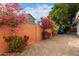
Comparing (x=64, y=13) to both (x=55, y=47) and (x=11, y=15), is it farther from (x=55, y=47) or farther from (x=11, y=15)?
(x=11, y=15)

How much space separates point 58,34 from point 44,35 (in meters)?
0.19

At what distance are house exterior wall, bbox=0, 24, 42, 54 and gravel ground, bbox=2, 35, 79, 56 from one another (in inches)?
3.1

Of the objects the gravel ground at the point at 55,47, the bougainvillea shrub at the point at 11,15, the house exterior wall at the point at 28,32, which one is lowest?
the gravel ground at the point at 55,47

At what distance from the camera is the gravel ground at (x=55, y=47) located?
228 cm

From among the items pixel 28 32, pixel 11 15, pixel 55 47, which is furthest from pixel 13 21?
pixel 55 47

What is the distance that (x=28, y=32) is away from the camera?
230cm

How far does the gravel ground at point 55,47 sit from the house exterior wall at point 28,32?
8 cm

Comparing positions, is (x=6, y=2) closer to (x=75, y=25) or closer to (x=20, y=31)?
(x=20, y=31)

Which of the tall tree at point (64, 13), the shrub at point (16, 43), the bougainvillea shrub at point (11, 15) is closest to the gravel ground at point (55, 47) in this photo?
the shrub at point (16, 43)

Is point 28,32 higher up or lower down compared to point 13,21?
lower down

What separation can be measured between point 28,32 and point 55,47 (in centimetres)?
41

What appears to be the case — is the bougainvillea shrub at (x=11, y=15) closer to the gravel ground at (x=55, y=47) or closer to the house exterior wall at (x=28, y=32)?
the house exterior wall at (x=28, y=32)

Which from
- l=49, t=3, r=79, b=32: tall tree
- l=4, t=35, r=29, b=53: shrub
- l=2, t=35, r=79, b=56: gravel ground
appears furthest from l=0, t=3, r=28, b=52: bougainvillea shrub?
l=49, t=3, r=79, b=32: tall tree

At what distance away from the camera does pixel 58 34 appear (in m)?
2.29
